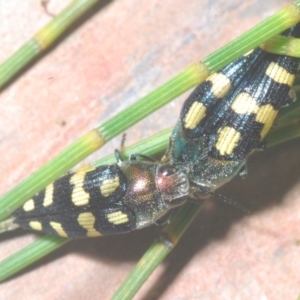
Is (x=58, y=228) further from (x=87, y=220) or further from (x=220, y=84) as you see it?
(x=220, y=84)

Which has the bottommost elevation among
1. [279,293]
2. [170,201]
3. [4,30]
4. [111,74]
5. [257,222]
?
[279,293]

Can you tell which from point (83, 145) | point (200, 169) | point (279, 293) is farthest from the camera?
point (279, 293)

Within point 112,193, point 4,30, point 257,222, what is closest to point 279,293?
point 257,222

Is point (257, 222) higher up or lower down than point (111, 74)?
lower down

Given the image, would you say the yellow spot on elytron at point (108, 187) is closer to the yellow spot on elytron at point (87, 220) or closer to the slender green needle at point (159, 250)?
the yellow spot on elytron at point (87, 220)

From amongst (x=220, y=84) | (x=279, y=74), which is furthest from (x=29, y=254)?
(x=279, y=74)

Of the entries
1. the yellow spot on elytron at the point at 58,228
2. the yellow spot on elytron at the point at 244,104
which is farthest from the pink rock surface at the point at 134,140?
the yellow spot on elytron at the point at 244,104

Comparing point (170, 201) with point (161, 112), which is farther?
point (161, 112)

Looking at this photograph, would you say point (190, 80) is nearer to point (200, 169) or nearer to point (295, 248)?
point (200, 169)
